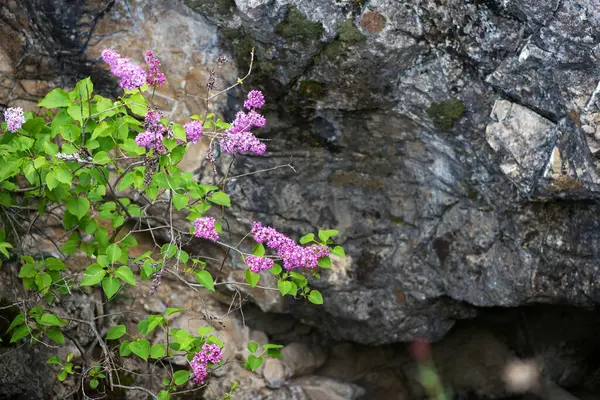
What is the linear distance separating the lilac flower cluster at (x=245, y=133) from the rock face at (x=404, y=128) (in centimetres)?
67

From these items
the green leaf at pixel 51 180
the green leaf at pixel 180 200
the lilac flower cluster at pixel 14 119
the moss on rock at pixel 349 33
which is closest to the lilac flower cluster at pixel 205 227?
the green leaf at pixel 180 200

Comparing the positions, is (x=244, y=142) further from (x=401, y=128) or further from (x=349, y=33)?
(x=401, y=128)

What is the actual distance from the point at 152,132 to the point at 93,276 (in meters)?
0.60

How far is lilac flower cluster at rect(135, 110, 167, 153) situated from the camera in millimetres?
2648

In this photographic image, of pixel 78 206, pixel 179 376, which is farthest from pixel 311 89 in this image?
pixel 179 376

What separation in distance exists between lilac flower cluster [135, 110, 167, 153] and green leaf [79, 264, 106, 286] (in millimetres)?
522

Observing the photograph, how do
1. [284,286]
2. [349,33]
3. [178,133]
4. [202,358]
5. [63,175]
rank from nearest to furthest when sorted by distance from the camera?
[63,175] → [178,133] → [202,358] → [284,286] → [349,33]

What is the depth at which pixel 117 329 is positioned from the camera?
3.07 metres

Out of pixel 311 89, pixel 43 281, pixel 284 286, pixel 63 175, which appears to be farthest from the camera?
pixel 311 89

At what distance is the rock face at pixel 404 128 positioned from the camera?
3.18 meters

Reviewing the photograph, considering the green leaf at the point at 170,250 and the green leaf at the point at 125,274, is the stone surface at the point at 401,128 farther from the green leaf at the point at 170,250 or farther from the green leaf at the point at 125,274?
the green leaf at the point at 125,274

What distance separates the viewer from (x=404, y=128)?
3.68 meters

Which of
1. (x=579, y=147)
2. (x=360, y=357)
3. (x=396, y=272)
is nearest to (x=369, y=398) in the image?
(x=360, y=357)

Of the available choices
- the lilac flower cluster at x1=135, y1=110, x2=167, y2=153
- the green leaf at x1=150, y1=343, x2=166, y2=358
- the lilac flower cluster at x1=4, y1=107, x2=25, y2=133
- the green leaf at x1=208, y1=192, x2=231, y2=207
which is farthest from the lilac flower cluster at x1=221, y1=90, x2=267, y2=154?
the green leaf at x1=150, y1=343, x2=166, y2=358
